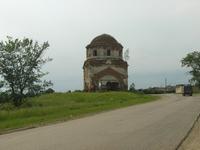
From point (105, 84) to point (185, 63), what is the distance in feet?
152

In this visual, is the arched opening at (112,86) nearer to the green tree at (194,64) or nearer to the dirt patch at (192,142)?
the green tree at (194,64)

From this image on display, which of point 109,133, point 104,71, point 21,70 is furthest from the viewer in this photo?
point 104,71

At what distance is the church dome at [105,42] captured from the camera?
103 meters

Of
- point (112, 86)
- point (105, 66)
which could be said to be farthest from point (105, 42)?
point (112, 86)

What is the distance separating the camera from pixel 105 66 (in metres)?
102

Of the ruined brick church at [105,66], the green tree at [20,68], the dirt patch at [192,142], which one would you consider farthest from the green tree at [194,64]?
the dirt patch at [192,142]

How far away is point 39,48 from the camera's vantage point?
5684 centimetres

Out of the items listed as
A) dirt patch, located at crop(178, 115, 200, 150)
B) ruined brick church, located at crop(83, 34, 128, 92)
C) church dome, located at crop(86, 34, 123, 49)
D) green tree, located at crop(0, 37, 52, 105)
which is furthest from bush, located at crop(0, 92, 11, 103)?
church dome, located at crop(86, 34, 123, 49)

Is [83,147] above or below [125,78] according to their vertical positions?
below

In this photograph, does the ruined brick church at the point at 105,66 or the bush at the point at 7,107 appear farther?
the ruined brick church at the point at 105,66

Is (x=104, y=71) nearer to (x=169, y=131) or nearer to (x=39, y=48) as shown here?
(x=39, y=48)

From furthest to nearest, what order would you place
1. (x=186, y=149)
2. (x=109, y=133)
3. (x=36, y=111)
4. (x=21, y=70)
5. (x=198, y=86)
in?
(x=198, y=86) < (x=21, y=70) < (x=36, y=111) < (x=109, y=133) < (x=186, y=149)

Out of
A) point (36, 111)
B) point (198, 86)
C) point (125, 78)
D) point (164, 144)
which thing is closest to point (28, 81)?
point (36, 111)

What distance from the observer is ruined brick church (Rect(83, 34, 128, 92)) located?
4021 inches
